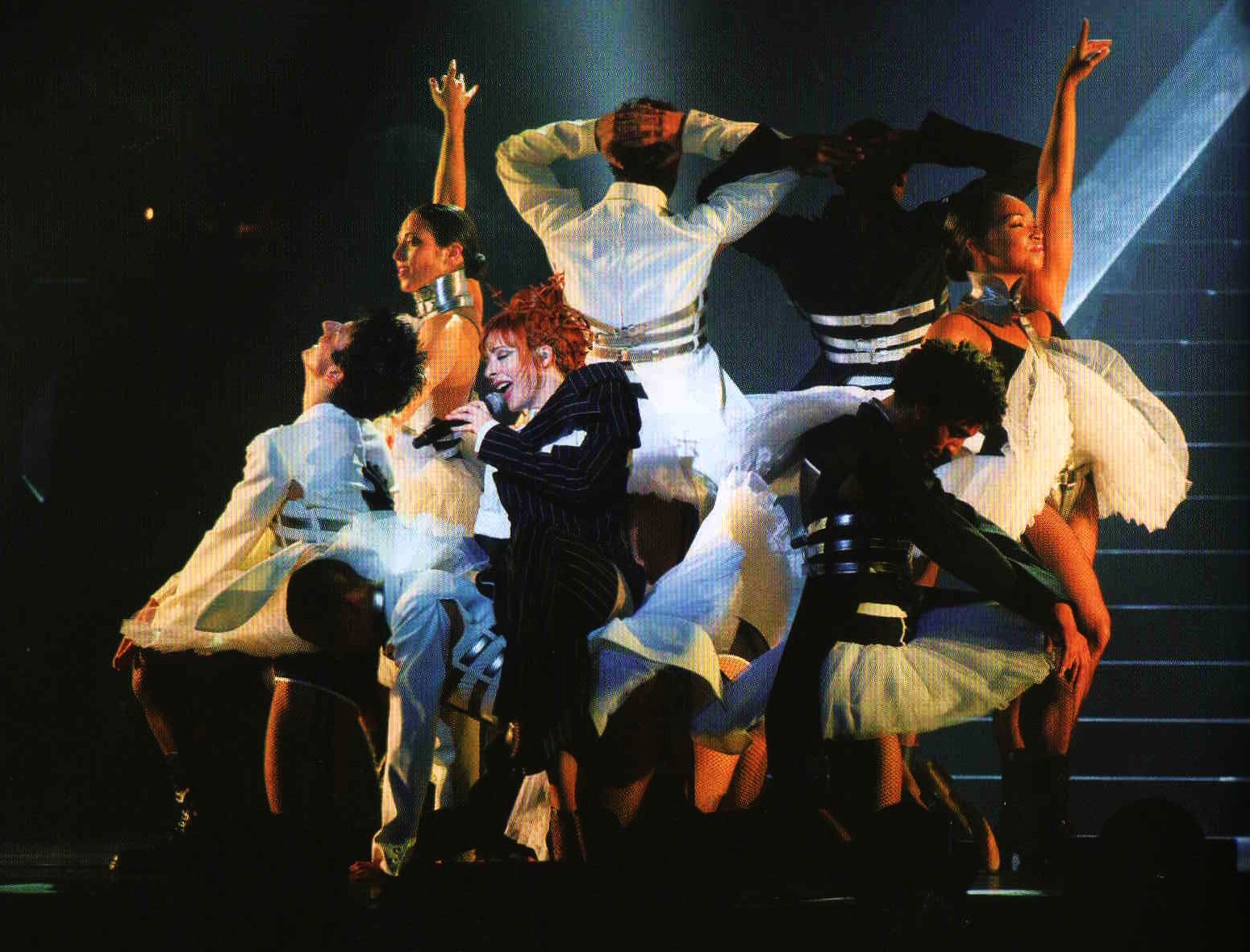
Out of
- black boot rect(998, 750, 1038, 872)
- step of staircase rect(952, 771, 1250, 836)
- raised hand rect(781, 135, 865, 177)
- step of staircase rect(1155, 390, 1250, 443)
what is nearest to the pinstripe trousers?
black boot rect(998, 750, 1038, 872)

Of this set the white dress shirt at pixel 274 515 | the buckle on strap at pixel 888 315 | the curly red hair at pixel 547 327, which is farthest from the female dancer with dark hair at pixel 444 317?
the buckle on strap at pixel 888 315

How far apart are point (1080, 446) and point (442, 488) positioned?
2001 mm

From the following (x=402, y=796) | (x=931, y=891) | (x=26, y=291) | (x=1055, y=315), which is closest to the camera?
(x=931, y=891)

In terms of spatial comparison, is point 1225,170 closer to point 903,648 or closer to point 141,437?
point 903,648

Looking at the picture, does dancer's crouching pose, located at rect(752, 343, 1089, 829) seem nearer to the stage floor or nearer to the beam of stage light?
the stage floor

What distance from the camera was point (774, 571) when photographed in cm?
438

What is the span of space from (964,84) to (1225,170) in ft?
3.00

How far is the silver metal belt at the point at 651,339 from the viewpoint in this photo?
4625 mm

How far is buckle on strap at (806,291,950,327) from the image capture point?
4.58 m

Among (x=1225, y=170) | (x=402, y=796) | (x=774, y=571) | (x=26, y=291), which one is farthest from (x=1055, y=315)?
(x=26, y=291)

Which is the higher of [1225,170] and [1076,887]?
[1225,170]

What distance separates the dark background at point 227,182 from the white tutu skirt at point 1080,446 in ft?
2.40

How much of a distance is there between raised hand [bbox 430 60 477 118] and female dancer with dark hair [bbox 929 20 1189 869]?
1663mm

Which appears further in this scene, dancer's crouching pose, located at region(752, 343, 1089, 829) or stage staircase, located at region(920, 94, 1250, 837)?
stage staircase, located at region(920, 94, 1250, 837)
